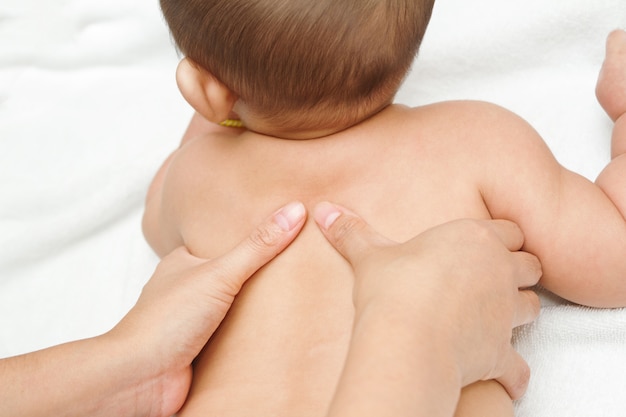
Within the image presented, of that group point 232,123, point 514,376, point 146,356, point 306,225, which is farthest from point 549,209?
point 146,356

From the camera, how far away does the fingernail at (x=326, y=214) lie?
112cm

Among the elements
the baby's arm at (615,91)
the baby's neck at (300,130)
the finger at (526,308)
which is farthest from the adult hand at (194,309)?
the baby's arm at (615,91)

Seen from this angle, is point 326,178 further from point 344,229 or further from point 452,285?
point 452,285

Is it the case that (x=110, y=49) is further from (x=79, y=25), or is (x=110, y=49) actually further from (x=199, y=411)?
(x=199, y=411)

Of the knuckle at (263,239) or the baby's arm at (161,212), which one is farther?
the baby's arm at (161,212)

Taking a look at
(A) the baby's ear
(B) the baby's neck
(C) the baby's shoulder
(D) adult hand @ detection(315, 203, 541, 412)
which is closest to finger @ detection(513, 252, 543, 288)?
(D) adult hand @ detection(315, 203, 541, 412)

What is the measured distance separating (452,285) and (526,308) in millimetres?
219

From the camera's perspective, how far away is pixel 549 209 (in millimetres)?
1151

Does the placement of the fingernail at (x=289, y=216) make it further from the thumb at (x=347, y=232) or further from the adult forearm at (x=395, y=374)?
the adult forearm at (x=395, y=374)

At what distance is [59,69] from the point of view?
5.86 feet

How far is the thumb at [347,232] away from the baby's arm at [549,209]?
0.19 meters

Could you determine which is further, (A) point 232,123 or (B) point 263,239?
(A) point 232,123

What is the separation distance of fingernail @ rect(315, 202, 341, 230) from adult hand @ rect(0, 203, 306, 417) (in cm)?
2

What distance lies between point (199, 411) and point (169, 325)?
0.13 m
